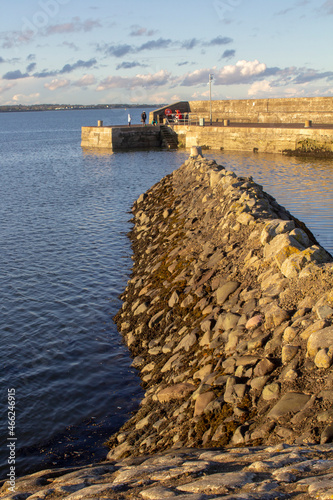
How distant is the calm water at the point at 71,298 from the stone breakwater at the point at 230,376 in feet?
1.82

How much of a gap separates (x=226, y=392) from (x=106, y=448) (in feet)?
6.10

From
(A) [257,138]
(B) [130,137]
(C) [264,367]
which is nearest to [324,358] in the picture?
(C) [264,367]

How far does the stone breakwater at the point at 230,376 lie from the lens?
381 centimetres

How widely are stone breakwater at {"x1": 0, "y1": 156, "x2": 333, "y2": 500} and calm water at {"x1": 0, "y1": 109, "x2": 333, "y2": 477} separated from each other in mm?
554

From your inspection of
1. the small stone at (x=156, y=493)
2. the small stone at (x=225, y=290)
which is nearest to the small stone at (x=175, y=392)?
the small stone at (x=225, y=290)

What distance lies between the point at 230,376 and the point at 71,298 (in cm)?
695

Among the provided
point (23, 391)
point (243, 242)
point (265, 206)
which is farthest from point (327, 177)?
point (23, 391)

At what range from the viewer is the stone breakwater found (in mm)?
3814

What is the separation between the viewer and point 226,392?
552cm

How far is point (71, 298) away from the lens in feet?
39.5

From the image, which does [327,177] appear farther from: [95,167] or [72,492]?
[72,492]

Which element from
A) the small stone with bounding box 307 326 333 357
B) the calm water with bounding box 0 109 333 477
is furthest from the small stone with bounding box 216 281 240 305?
the small stone with bounding box 307 326 333 357

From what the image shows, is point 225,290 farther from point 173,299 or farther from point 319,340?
point 319,340

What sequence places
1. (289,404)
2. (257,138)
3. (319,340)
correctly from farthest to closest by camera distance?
1. (257,138)
2. (319,340)
3. (289,404)
